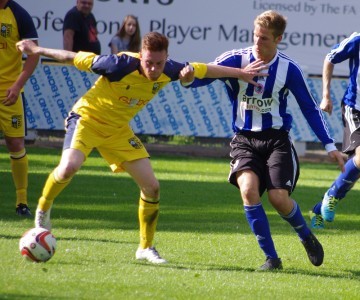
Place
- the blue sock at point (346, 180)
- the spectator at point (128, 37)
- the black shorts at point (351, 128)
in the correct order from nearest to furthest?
1. the black shorts at point (351, 128)
2. the blue sock at point (346, 180)
3. the spectator at point (128, 37)

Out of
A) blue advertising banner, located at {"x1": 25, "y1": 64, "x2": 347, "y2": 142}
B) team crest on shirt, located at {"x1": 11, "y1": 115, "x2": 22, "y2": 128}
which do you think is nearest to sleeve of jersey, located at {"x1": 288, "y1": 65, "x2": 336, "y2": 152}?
team crest on shirt, located at {"x1": 11, "y1": 115, "x2": 22, "y2": 128}

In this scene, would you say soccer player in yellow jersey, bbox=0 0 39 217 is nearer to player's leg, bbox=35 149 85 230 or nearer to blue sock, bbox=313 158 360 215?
player's leg, bbox=35 149 85 230

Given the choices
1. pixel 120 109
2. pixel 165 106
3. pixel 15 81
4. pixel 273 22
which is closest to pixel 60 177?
pixel 120 109

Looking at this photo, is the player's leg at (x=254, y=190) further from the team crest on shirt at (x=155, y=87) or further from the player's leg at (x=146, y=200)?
the team crest on shirt at (x=155, y=87)

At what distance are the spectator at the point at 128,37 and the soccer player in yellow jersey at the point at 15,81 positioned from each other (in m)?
6.29

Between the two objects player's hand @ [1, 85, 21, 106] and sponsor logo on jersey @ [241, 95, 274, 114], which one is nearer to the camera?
sponsor logo on jersey @ [241, 95, 274, 114]

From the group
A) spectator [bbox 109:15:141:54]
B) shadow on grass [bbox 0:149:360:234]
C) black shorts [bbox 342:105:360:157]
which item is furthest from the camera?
spectator [bbox 109:15:141:54]

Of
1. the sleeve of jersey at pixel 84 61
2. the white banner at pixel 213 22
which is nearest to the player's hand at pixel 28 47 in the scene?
the sleeve of jersey at pixel 84 61

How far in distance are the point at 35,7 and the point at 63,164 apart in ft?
41.3

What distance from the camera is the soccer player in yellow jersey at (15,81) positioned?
10406mm

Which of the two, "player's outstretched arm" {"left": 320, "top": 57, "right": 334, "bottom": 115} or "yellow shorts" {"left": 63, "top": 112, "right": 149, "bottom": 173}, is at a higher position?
"yellow shorts" {"left": 63, "top": 112, "right": 149, "bottom": 173}

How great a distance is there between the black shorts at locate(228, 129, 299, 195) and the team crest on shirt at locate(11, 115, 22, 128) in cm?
305

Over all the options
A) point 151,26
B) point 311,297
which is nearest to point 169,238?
point 311,297

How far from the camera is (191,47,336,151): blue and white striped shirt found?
27.2 ft
